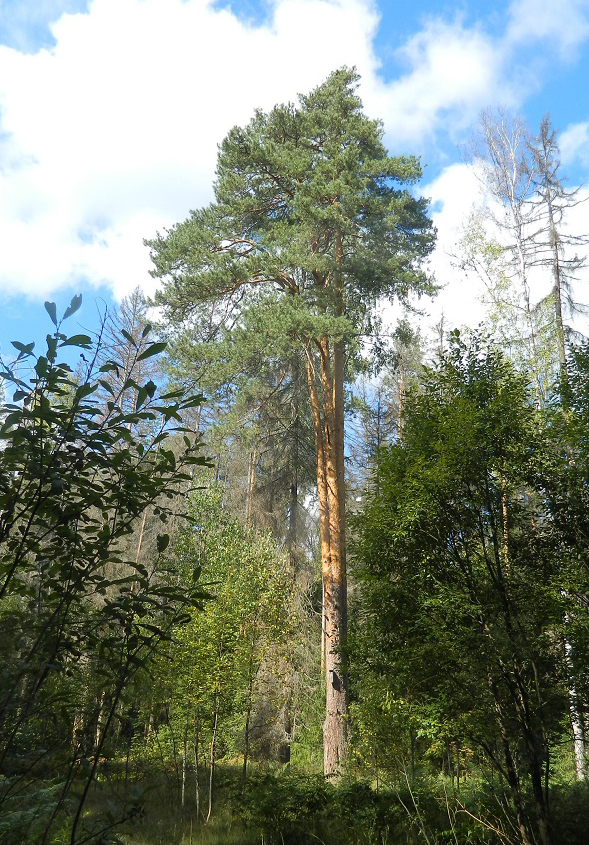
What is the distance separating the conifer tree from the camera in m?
13.1

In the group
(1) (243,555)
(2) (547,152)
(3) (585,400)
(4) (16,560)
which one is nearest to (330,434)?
(1) (243,555)

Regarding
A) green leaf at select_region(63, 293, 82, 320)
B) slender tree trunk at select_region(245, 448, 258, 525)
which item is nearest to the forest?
green leaf at select_region(63, 293, 82, 320)

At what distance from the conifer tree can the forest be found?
0.21 ft

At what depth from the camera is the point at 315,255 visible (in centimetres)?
1334

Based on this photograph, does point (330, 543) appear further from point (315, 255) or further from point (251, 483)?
point (251, 483)

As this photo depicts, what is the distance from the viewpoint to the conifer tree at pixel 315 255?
13.1 m

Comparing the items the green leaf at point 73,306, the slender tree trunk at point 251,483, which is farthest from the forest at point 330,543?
the slender tree trunk at point 251,483

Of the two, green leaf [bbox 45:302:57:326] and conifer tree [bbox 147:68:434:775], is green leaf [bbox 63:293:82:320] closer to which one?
green leaf [bbox 45:302:57:326]

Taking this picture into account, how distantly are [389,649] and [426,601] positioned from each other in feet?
4.02

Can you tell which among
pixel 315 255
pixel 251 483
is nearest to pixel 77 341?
pixel 315 255

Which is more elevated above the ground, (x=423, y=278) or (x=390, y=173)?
(x=390, y=173)

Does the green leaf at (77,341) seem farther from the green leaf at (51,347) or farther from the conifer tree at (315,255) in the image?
the conifer tree at (315,255)

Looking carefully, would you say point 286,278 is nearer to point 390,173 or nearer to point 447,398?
point 390,173

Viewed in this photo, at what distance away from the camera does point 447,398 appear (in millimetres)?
9344
